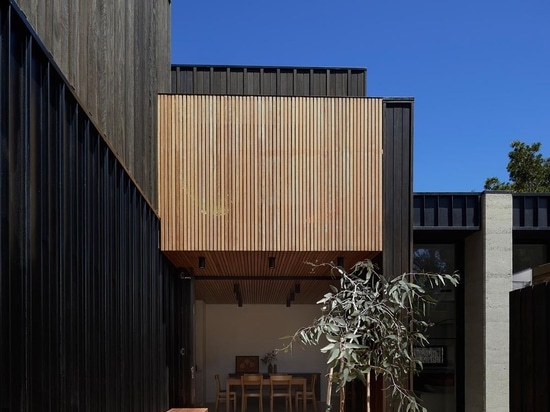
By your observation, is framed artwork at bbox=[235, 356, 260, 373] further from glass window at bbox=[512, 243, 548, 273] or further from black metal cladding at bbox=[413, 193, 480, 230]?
black metal cladding at bbox=[413, 193, 480, 230]

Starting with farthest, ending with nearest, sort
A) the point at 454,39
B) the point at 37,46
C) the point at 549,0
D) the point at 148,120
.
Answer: the point at 549,0 → the point at 454,39 → the point at 148,120 → the point at 37,46

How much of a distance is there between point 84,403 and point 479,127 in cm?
2087

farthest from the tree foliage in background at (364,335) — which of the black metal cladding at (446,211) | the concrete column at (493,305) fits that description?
the concrete column at (493,305)

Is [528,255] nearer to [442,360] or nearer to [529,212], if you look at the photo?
[529,212]

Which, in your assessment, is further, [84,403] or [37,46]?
[84,403]

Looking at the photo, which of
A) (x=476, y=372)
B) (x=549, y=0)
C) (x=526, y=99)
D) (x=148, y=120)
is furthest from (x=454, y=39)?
(x=526, y=99)

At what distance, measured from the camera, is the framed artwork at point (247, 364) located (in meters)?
14.8

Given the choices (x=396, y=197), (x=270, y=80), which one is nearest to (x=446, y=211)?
(x=396, y=197)

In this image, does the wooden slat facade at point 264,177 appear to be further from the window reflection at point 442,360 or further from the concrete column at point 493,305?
the window reflection at point 442,360

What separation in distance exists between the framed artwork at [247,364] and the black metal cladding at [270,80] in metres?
8.35

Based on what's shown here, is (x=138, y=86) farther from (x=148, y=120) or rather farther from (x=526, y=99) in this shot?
(x=526, y=99)

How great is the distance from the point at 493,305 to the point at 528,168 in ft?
46.3

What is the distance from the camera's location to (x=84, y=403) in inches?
145

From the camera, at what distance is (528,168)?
68.1 feet
